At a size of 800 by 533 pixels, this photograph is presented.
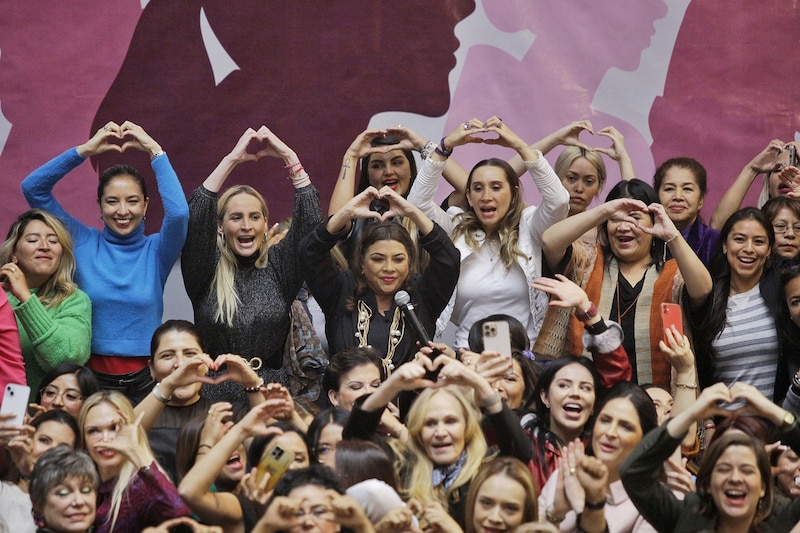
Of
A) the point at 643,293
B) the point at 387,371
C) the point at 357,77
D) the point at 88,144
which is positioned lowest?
the point at 387,371

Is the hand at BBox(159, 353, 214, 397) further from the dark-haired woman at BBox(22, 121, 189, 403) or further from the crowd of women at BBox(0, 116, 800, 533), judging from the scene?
the dark-haired woman at BBox(22, 121, 189, 403)

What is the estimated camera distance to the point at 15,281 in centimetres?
511

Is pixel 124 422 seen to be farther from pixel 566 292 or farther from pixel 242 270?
pixel 566 292

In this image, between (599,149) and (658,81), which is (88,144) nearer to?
(599,149)


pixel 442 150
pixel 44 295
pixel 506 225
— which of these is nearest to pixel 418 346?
pixel 506 225

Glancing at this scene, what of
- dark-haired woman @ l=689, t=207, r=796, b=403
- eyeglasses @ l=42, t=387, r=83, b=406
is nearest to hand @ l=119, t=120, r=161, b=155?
eyeglasses @ l=42, t=387, r=83, b=406

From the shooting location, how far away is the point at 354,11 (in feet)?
20.9

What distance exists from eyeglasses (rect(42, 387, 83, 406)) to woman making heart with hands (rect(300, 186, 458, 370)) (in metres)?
0.98

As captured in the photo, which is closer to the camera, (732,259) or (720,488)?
(720,488)

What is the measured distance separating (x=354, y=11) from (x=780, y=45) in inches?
77.3

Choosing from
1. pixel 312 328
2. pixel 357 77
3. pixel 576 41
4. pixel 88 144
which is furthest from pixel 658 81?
pixel 88 144

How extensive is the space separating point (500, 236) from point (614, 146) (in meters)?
0.84

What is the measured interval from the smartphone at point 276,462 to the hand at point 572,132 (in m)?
2.42

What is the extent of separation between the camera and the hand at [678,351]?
476 centimetres
